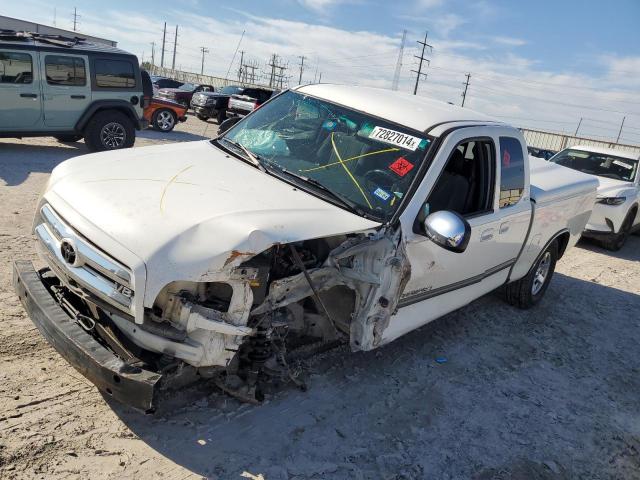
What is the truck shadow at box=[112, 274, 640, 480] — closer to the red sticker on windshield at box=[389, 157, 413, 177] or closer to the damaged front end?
the damaged front end

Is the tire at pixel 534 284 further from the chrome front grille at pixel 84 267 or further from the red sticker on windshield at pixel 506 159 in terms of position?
the chrome front grille at pixel 84 267

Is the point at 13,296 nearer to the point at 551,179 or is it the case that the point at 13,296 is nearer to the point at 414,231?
the point at 414,231

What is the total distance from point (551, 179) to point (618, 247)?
490 centimetres

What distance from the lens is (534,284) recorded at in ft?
19.4

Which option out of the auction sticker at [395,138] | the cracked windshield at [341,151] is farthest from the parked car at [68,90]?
the auction sticker at [395,138]

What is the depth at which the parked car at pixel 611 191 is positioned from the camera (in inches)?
357

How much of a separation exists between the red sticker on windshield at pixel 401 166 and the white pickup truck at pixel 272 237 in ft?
0.04

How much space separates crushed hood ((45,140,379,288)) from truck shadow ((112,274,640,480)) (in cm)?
111

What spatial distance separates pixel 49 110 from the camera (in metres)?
9.83

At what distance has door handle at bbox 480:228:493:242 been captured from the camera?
13.8 ft

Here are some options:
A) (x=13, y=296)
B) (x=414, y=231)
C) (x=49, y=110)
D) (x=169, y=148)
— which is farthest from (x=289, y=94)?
(x=49, y=110)

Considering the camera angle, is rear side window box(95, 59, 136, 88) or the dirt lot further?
rear side window box(95, 59, 136, 88)

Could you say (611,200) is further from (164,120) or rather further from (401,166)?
(164,120)

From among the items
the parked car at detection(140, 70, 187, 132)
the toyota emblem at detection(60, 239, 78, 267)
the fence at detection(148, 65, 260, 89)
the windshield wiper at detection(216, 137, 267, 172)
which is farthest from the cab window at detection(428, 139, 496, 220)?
the fence at detection(148, 65, 260, 89)
